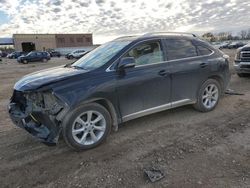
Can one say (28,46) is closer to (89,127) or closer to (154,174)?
(89,127)

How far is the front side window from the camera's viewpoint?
4629mm

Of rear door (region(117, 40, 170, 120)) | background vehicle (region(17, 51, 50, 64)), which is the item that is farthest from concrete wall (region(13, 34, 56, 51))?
rear door (region(117, 40, 170, 120))

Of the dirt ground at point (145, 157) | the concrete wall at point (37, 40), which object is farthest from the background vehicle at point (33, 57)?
the concrete wall at point (37, 40)

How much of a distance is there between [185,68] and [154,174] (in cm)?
261

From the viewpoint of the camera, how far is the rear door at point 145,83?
173 inches

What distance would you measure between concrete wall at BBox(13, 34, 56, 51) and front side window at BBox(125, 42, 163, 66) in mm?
77639

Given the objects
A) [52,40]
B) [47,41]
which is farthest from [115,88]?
[52,40]

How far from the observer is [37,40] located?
259ft

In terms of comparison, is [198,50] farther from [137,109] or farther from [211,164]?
[211,164]

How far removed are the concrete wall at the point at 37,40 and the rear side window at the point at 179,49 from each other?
254 ft

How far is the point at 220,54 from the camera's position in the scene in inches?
233

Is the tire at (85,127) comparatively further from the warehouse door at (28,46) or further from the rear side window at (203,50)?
the warehouse door at (28,46)

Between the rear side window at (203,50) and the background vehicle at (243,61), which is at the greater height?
the rear side window at (203,50)

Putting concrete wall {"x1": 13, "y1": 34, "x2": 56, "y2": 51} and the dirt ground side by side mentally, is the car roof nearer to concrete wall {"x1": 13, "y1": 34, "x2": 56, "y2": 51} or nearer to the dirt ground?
the dirt ground
